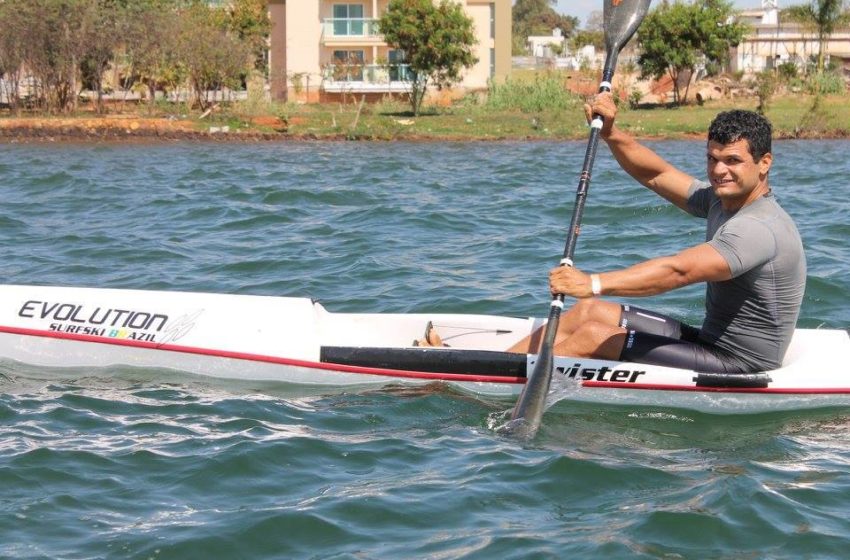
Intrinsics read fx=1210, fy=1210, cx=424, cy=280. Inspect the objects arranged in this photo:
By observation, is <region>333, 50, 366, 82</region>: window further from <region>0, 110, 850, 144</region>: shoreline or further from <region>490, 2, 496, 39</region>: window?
<region>0, 110, 850, 144</region>: shoreline

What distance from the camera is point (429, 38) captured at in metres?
33.9

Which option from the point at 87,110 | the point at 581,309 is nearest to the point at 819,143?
the point at 87,110

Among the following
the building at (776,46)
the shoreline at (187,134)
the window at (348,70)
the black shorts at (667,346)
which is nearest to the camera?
the black shorts at (667,346)

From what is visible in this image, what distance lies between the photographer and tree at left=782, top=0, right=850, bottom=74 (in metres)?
37.8

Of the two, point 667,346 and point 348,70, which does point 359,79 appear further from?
point 667,346

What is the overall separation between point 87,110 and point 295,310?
85.7 feet

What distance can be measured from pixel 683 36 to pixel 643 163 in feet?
99.6

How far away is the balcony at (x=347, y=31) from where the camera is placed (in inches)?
1640

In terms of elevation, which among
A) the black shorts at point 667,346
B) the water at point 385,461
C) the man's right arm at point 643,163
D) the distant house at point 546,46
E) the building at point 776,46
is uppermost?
the distant house at point 546,46

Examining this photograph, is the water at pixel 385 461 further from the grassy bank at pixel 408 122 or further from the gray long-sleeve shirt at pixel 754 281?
the grassy bank at pixel 408 122

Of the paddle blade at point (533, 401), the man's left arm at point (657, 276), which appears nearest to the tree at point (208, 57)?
the paddle blade at point (533, 401)

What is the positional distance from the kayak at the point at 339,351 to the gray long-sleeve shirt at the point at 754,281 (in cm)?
19

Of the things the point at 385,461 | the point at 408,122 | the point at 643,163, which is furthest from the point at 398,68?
the point at 385,461

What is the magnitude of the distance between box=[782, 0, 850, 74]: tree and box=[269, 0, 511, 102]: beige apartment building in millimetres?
10061
